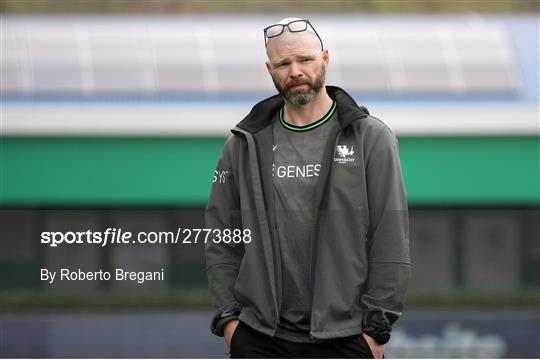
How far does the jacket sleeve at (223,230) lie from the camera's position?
2.94 metres

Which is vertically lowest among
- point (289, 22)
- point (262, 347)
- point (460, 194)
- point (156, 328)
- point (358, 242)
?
point (156, 328)

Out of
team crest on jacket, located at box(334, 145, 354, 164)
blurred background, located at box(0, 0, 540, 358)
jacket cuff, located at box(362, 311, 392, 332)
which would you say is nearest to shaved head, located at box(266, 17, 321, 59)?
team crest on jacket, located at box(334, 145, 354, 164)

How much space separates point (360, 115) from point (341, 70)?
402 inches

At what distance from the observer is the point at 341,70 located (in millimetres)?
12930

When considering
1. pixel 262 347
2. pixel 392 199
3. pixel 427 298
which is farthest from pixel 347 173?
pixel 427 298

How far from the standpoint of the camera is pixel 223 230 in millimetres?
2943

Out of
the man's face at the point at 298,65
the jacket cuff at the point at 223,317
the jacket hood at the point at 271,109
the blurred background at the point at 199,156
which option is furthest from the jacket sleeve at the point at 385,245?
the blurred background at the point at 199,156

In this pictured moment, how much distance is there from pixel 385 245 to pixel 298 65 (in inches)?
21.8

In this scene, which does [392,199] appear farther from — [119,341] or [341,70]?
[341,70]

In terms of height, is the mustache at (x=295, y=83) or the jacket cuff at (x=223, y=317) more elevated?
the mustache at (x=295, y=83)

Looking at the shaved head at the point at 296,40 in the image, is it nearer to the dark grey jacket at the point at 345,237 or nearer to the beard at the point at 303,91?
the beard at the point at 303,91

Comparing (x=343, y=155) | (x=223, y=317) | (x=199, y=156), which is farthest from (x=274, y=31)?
(x=199, y=156)

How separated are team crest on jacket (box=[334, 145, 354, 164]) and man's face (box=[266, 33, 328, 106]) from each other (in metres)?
0.16

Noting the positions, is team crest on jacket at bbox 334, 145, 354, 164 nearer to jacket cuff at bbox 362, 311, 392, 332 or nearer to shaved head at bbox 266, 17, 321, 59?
shaved head at bbox 266, 17, 321, 59
